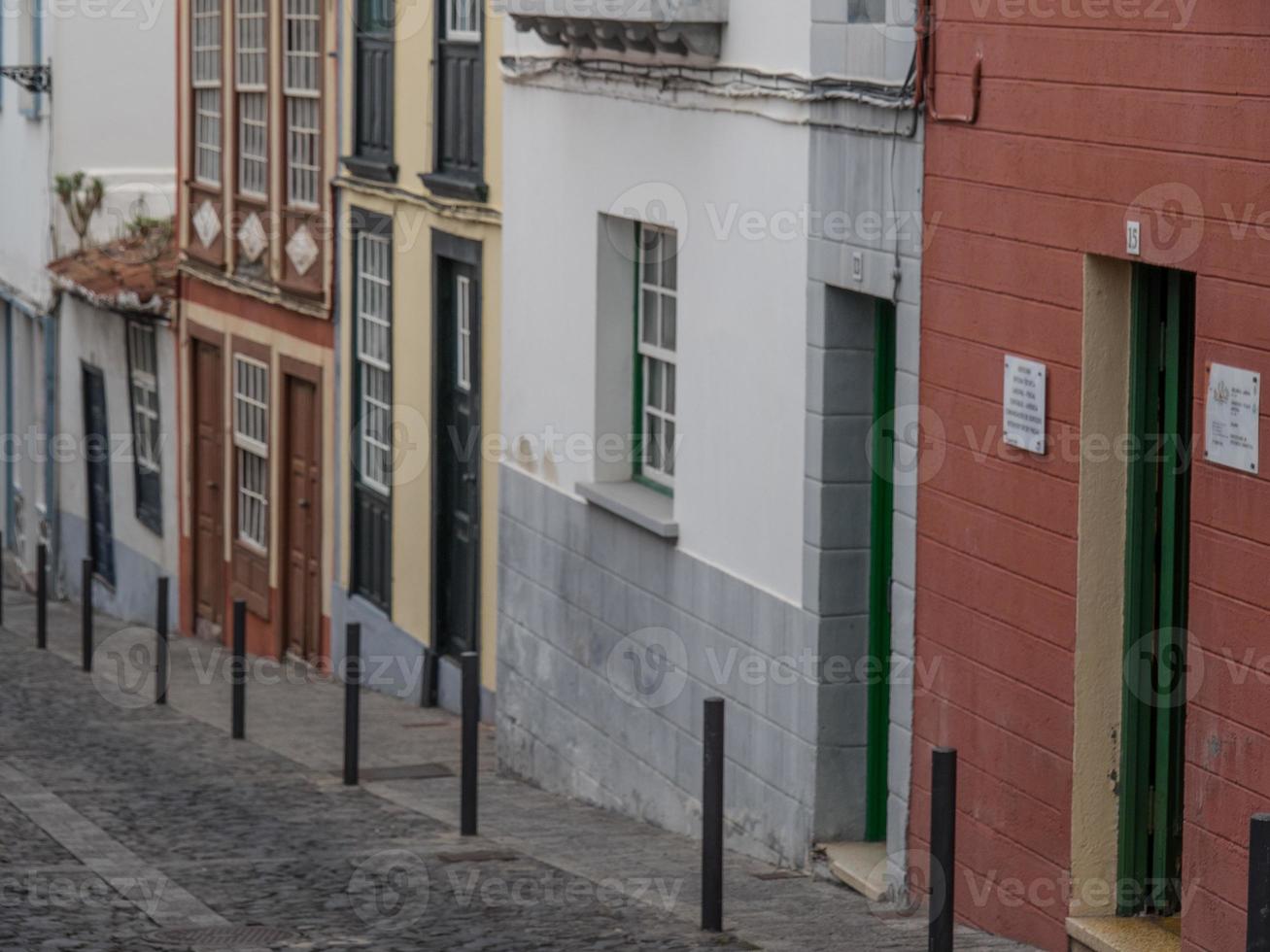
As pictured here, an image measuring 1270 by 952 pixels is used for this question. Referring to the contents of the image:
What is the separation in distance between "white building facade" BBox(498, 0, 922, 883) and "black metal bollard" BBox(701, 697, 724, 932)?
93 cm

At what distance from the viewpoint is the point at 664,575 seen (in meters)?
11.2

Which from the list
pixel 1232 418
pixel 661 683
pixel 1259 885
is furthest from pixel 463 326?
pixel 1259 885

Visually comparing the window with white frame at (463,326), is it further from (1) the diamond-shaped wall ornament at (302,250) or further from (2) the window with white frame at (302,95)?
(2) the window with white frame at (302,95)

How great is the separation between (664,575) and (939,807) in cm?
413

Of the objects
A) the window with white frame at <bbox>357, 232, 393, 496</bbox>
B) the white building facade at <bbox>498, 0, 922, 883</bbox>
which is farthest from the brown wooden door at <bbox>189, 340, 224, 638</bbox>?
the white building facade at <bbox>498, 0, 922, 883</bbox>

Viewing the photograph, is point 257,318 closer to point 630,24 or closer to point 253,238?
point 253,238

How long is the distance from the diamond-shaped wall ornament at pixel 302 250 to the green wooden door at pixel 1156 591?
11284 mm

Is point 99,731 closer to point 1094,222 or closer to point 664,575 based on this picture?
point 664,575

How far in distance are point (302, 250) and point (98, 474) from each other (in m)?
7.68

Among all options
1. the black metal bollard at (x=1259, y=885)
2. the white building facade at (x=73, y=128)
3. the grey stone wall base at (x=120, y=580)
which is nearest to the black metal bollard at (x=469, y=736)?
the black metal bollard at (x=1259, y=885)

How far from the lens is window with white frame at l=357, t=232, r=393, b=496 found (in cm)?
1672

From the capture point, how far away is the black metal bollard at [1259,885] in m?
5.82

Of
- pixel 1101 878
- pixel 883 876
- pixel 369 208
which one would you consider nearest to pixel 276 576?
pixel 369 208

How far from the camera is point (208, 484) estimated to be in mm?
21641
